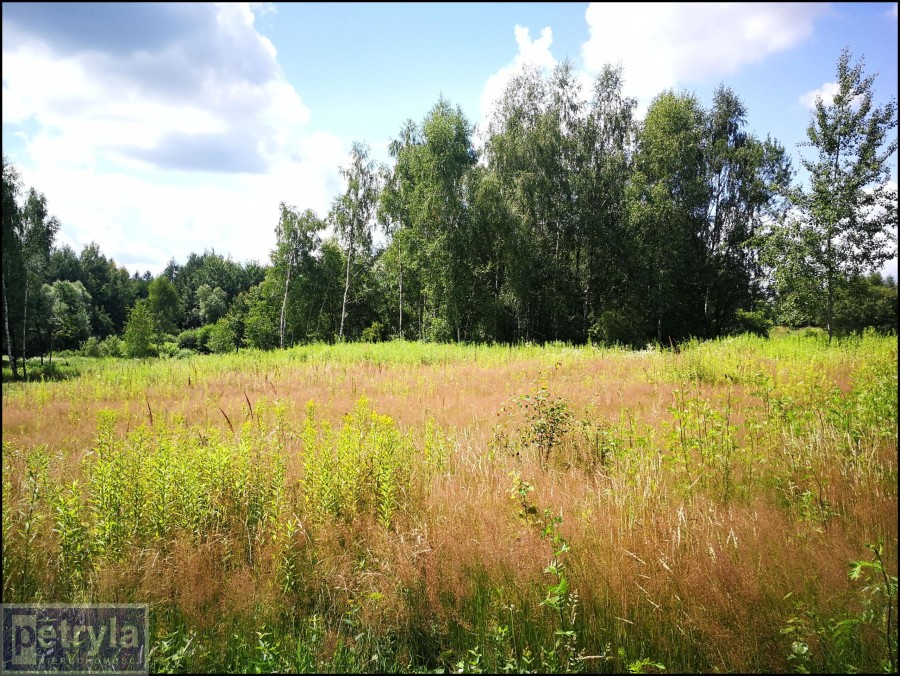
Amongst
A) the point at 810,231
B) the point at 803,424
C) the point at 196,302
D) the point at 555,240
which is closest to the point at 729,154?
the point at 555,240

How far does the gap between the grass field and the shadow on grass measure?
6.48 metres

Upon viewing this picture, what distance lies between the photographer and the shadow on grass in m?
10.1

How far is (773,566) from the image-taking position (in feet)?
9.43

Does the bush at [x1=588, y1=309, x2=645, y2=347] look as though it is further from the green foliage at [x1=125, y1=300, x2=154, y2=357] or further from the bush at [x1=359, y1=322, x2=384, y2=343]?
the green foliage at [x1=125, y1=300, x2=154, y2=357]

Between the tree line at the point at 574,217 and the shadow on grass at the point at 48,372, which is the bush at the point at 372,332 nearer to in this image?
the tree line at the point at 574,217

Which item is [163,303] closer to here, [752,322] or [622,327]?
[622,327]

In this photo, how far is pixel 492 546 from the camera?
3.30 meters

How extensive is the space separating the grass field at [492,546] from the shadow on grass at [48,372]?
648cm

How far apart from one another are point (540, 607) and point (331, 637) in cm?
141

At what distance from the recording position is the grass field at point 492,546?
2.59 meters

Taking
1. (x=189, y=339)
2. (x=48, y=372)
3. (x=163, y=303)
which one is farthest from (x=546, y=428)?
(x=189, y=339)

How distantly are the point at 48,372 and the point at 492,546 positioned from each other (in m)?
12.5

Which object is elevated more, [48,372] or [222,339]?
[222,339]

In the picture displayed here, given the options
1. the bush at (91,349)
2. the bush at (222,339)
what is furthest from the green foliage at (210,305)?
the bush at (91,349)
